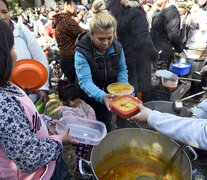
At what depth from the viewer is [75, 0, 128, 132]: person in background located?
1.75m

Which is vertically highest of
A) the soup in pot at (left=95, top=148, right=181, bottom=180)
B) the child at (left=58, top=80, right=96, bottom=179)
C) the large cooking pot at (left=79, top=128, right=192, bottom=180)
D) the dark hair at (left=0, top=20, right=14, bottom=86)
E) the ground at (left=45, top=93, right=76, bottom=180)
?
the dark hair at (left=0, top=20, right=14, bottom=86)

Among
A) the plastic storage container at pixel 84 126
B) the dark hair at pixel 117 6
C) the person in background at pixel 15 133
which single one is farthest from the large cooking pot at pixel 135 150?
the dark hair at pixel 117 6

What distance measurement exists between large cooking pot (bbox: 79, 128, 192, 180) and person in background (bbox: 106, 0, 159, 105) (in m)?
1.25

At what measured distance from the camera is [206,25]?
4.83 metres

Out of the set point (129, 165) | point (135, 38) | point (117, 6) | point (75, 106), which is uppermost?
point (117, 6)

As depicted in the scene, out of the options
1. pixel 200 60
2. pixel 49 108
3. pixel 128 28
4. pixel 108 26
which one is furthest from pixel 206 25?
pixel 49 108

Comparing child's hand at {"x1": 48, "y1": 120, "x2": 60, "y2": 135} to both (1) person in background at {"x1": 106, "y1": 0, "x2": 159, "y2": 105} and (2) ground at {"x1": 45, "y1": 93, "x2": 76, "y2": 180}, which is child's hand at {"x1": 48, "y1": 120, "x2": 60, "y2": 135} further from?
(1) person in background at {"x1": 106, "y1": 0, "x2": 159, "y2": 105}

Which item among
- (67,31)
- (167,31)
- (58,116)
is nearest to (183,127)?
(67,31)

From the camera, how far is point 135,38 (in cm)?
256

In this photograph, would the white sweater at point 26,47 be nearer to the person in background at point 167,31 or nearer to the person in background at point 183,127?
the person in background at point 183,127

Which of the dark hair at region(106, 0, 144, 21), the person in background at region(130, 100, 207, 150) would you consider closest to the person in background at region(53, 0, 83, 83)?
the dark hair at region(106, 0, 144, 21)

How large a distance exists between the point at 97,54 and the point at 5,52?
44.2 inches

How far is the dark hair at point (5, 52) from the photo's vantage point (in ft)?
2.59

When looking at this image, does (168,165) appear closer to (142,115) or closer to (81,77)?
(142,115)
